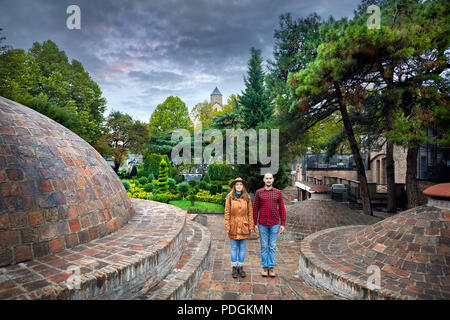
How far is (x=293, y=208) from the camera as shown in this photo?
31.9 feet

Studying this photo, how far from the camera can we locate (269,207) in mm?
3971

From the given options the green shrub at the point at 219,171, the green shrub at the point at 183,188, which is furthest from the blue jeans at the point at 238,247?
the green shrub at the point at 219,171

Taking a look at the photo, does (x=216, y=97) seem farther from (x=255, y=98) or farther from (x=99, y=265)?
(x=99, y=265)

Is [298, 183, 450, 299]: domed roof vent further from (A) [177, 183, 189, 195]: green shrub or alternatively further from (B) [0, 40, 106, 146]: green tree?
(B) [0, 40, 106, 146]: green tree

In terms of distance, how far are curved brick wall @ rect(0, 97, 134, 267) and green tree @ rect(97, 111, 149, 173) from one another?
963 inches

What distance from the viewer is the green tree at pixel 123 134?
2750 centimetres

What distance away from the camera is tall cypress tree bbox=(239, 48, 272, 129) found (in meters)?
16.4

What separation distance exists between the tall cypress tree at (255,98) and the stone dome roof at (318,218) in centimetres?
838

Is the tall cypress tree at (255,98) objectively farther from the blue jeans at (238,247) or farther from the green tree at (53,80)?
the blue jeans at (238,247)

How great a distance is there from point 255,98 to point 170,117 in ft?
67.7

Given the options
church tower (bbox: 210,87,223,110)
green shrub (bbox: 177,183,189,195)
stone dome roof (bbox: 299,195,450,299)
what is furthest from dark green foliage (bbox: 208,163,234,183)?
church tower (bbox: 210,87,223,110)

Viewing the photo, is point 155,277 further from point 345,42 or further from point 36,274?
point 345,42
